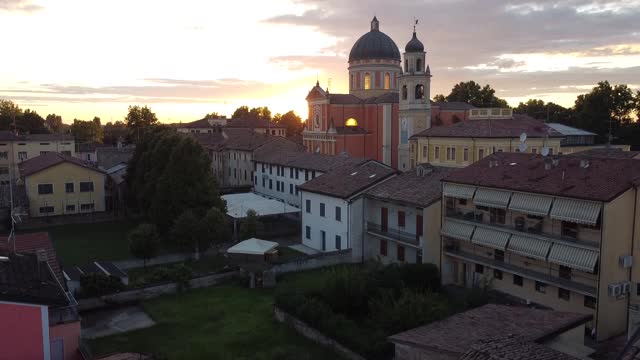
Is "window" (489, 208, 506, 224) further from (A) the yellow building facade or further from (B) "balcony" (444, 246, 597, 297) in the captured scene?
(A) the yellow building facade

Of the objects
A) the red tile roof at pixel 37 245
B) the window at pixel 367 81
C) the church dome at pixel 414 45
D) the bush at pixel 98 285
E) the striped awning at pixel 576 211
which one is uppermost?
the church dome at pixel 414 45

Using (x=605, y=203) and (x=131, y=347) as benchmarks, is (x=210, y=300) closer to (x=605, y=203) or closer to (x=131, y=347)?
(x=131, y=347)

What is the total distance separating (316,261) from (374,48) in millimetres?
47503

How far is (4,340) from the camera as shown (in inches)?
589

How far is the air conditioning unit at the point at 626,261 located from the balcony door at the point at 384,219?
1390 cm

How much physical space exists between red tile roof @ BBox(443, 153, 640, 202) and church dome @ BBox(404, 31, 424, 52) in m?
33.5

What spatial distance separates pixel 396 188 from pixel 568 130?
39.5 m

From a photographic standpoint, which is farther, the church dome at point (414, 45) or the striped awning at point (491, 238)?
the church dome at point (414, 45)

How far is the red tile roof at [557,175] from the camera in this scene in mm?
21891

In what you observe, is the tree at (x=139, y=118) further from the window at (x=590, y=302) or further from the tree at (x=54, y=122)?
the window at (x=590, y=302)

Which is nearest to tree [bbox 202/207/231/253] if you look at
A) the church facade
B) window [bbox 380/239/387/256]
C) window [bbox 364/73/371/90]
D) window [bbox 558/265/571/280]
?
window [bbox 380/239/387/256]

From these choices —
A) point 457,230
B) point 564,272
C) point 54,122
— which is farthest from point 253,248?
point 54,122

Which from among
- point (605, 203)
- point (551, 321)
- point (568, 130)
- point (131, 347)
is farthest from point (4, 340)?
point (568, 130)

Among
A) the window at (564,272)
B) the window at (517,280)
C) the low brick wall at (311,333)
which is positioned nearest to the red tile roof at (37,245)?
the low brick wall at (311,333)
